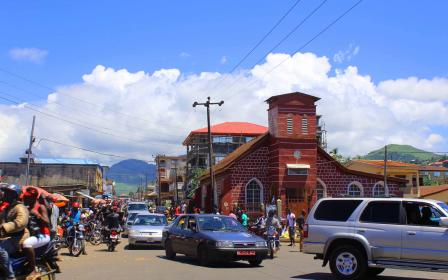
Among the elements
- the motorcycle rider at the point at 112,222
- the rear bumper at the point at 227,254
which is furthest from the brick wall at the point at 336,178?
the rear bumper at the point at 227,254

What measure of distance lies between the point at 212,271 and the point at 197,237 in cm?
208

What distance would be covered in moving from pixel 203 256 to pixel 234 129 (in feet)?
246

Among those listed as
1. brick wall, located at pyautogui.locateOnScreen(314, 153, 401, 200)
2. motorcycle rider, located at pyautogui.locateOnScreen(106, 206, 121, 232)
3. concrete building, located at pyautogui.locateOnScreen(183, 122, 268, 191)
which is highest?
concrete building, located at pyautogui.locateOnScreen(183, 122, 268, 191)

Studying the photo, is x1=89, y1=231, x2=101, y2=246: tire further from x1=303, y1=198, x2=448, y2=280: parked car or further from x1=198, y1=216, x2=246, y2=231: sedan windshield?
x1=303, y1=198, x2=448, y2=280: parked car

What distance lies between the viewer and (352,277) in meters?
12.5

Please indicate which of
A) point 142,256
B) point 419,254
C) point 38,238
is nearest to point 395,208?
point 419,254

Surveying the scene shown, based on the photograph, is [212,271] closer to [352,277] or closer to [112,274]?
[112,274]

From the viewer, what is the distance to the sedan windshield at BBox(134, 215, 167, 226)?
2336 centimetres

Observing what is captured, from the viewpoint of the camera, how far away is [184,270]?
1445 cm

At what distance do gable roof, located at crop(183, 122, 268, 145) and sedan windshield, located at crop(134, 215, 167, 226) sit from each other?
200ft

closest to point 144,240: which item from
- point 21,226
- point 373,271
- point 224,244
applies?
point 224,244

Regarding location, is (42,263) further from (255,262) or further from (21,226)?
(255,262)

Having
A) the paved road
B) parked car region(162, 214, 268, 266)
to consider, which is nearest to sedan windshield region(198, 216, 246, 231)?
parked car region(162, 214, 268, 266)

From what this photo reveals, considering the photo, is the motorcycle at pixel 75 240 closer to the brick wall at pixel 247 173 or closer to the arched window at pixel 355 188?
the brick wall at pixel 247 173
